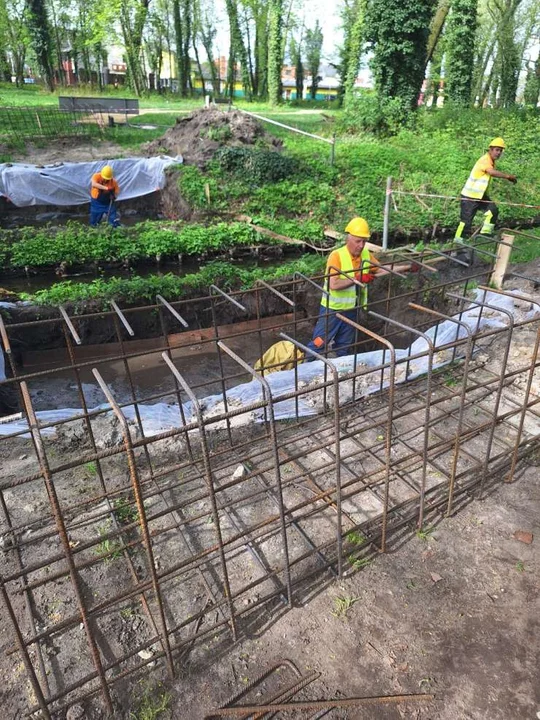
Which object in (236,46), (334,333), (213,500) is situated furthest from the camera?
(236,46)

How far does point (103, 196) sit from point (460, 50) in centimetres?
1992

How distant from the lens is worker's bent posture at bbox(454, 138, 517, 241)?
26.2 ft

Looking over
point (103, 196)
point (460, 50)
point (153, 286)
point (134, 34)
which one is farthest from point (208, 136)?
point (134, 34)

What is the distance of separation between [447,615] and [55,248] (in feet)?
32.1

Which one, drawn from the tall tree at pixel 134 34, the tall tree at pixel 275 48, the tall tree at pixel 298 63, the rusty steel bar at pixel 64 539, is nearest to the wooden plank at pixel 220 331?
the rusty steel bar at pixel 64 539

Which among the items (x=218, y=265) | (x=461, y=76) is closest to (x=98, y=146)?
(x=218, y=265)

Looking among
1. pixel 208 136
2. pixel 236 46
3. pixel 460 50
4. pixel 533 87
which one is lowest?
pixel 208 136

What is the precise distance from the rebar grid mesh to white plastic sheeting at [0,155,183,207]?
39.1ft

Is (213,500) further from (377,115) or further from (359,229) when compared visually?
(377,115)

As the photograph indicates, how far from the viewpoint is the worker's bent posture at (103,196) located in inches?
448

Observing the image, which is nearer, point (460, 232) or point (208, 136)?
point (460, 232)

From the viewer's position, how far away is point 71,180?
46.4ft

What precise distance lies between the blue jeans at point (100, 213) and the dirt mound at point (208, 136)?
13.1ft

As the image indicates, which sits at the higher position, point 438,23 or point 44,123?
point 438,23
